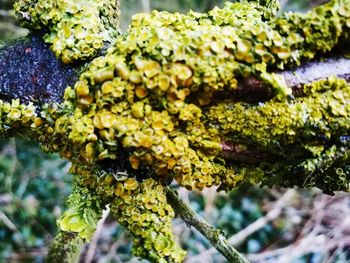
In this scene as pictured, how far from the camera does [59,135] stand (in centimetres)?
87

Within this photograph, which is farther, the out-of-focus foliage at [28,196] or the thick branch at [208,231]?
the out-of-focus foliage at [28,196]

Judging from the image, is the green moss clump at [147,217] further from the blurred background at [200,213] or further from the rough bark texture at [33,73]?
the blurred background at [200,213]

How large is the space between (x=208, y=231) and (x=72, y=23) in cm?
53

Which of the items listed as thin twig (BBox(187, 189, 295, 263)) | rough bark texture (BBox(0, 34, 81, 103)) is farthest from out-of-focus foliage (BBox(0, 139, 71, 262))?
rough bark texture (BBox(0, 34, 81, 103))

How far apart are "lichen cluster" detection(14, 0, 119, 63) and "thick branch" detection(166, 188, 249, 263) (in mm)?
349

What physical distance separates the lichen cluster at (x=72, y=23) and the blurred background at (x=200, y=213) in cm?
160

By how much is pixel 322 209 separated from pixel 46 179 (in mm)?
1692

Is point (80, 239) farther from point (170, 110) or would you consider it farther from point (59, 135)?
point (170, 110)

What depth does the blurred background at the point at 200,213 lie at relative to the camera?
8.43ft

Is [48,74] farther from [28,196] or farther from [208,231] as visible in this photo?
[28,196]

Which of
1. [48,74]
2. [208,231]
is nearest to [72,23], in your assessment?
[48,74]

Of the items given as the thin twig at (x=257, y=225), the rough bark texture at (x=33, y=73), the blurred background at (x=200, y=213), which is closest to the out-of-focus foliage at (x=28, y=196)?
the blurred background at (x=200, y=213)

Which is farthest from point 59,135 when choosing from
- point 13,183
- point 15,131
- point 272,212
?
point 272,212

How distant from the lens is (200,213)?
2.79 m
